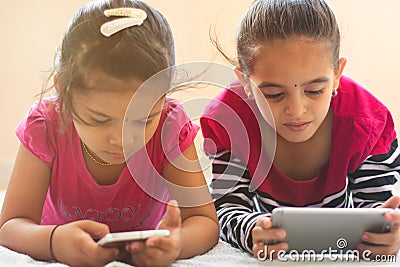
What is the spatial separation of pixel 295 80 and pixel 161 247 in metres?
0.33

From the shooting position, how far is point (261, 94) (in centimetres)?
97

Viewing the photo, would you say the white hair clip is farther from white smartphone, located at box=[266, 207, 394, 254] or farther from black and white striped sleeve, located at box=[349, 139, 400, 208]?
black and white striped sleeve, located at box=[349, 139, 400, 208]

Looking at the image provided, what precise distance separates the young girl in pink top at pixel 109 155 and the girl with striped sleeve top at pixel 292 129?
76mm

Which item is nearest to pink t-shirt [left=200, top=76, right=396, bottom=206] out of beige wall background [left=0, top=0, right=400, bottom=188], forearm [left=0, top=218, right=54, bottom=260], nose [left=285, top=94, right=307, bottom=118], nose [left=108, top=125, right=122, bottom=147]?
nose [left=285, top=94, right=307, bottom=118]

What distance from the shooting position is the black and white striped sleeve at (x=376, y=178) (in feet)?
3.32

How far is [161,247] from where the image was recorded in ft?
2.52

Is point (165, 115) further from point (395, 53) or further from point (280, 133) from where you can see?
point (395, 53)

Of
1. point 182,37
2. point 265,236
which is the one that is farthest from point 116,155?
point 182,37

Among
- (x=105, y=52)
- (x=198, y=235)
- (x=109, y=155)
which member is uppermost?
(x=105, y=52)

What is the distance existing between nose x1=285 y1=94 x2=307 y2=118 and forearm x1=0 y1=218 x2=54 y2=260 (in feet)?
1.26

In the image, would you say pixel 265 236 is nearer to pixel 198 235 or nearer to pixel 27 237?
pixel 198 235

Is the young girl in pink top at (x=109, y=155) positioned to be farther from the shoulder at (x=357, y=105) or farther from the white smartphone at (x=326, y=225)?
the shoulder at (x=357, y=105)

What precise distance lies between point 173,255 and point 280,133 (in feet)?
1.05

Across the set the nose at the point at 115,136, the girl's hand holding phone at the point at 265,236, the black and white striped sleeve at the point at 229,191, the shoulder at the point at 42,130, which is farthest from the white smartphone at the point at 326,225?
the shoulder at the point at 42,130
